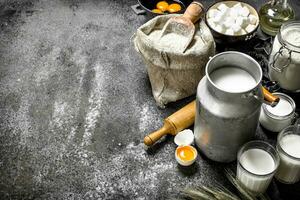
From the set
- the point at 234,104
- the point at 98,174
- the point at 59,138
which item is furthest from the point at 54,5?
the point at 234,104

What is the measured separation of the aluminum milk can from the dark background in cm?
15

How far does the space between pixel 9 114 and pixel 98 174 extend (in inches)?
21.8

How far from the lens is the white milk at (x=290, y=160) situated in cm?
155

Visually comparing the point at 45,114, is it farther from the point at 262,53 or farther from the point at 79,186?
the point at 262,53

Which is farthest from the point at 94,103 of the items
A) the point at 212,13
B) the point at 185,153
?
the point at 212,13

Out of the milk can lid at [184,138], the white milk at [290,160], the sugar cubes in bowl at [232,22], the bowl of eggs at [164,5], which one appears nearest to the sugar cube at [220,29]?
the sugar cubes in bowl at [232,22]

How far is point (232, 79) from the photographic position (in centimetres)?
156

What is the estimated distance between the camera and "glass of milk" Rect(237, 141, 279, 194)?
1.52 meters

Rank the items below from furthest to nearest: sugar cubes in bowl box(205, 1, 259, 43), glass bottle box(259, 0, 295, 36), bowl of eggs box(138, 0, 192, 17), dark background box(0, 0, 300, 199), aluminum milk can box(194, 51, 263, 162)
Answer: bowl of eggs box(138, 0, 192, 17) → glass bottle box(259, 0, 295, 36) → sugar cubes in bowl box(205, 1, 259, 43) → dark background box(0, 0, 300, 199) → aluminum milk can box(194, 51, 263, 162)

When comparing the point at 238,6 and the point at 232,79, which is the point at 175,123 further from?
the point at 238,6

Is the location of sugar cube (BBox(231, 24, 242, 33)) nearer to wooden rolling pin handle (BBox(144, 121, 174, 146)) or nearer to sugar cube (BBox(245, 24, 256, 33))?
sugar cube (BBox(245, 24, 256, 33))

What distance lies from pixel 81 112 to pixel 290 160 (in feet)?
3.08

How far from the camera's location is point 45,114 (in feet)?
6.38

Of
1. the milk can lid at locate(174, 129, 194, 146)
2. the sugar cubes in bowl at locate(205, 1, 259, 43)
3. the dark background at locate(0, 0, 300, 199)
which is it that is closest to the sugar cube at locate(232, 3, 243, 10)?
the sugar cubes in bowl at locate(205, 1, 259, 43)
